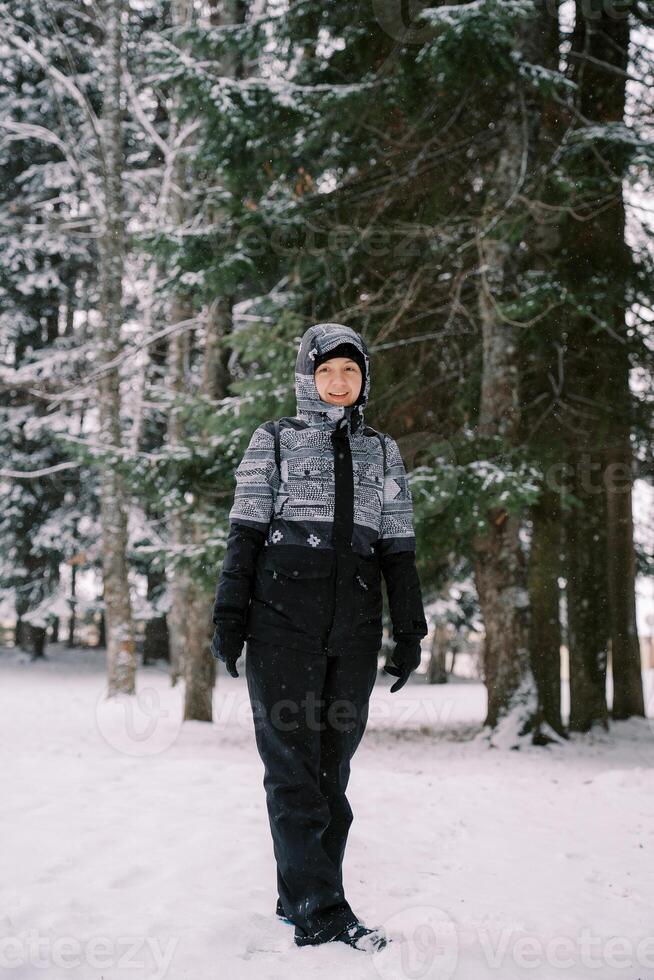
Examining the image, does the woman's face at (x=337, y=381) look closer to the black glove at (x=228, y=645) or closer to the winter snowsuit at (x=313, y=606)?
the winter snowsuit at (x=313, y=606)

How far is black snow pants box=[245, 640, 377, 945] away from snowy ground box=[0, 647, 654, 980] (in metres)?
0.15

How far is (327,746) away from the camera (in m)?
2.92

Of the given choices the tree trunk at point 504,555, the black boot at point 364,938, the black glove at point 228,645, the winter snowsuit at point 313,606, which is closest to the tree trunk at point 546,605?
the tree trunk at point 504,555

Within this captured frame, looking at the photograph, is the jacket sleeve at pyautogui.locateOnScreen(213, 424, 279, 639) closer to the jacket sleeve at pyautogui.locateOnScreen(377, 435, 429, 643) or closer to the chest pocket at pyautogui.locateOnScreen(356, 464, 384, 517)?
the chest pocket at pyautogui.locateOnScreen(356, 464, 384, 517)

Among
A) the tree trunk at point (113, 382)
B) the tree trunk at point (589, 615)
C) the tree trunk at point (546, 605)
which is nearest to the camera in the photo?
the tree trunk at point (546, 605)

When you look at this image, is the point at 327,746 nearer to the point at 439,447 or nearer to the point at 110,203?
the point at 439,447

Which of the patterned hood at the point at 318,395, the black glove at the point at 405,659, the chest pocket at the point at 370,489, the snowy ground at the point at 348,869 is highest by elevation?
the patterned hood at the point at 318,395

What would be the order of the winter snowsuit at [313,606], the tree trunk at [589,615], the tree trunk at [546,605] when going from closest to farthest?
1. the winter snowsuit at [313,606]
2. the tree trunk at [546,605]
3. the tree trunk at [589,615]

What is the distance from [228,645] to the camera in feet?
9.04

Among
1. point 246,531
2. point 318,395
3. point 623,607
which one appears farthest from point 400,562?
point 623,607

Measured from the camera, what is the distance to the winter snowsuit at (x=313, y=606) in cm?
277

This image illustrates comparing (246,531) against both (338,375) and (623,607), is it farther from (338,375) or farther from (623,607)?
(623,607)

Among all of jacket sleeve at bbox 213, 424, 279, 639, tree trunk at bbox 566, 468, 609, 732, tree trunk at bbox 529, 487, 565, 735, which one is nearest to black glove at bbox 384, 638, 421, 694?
jacket sleeve at bbox 213, 424, 279, 639

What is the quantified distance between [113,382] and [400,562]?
867 cm
